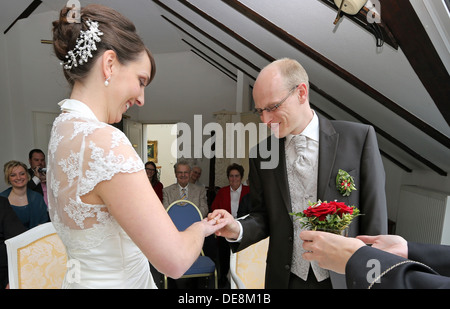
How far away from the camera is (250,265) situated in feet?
7.30

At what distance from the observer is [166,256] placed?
90 centimetres

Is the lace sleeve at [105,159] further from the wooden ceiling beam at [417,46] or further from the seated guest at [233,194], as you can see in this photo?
the seated guest at [233,194]

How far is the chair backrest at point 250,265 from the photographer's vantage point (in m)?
2.16

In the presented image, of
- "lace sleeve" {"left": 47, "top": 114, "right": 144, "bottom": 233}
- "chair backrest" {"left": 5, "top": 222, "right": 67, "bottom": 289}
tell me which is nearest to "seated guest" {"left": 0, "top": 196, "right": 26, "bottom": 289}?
"chair backrest" {"left": 5, "top": 222, "right": 67, "bottom": 289}

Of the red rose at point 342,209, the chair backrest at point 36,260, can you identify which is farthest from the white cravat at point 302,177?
the chair backrest at point 36,260

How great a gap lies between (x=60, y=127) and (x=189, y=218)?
8.47ft

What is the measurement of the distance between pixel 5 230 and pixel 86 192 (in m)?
2.61

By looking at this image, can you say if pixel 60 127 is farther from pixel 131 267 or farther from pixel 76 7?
pixel 131 267

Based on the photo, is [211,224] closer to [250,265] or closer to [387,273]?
[387,273]

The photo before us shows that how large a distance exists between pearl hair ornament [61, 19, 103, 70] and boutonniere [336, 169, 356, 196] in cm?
117

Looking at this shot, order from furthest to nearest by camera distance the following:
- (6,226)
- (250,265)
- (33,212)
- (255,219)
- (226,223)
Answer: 1. (33,212)
2. (6,226)
3. (250,265)
4. (255,219)
5. (226,223)

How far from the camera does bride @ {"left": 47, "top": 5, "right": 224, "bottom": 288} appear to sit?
34.6 inches

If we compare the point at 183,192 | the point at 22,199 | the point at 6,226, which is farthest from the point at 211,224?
the point at 183,192
